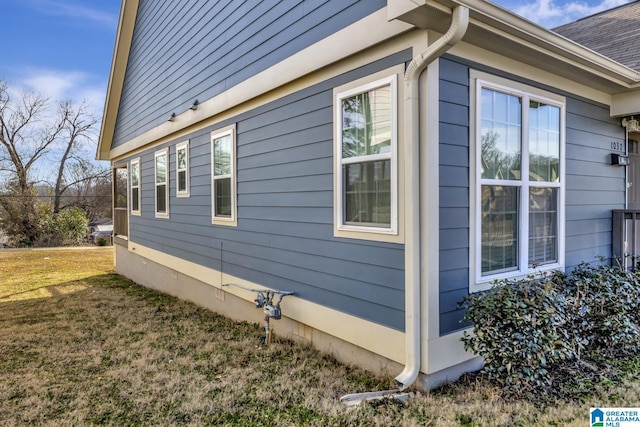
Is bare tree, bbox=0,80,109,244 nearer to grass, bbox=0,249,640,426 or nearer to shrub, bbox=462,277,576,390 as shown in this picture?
grass, bbox=0,249,640,426

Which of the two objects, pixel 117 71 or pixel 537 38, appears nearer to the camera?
pixel 537 38

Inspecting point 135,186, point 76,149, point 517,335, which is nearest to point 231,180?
point 517,335

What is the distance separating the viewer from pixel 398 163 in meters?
3.31

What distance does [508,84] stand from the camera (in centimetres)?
377

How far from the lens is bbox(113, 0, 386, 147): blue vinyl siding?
14.0 feet

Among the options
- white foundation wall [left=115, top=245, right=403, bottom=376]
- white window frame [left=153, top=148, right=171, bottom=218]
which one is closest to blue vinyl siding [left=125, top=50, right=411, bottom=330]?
white foundation wall [left=115, top=245, right=403, bottom=376]

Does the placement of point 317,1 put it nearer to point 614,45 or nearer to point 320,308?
point 320,308

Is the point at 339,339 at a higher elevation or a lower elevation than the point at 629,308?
lower

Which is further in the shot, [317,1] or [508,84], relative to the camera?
[317,1]

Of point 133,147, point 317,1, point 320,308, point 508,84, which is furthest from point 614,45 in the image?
point 133,147

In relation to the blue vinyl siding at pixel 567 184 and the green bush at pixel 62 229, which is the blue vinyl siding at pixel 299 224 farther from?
the green bush at pixel 62 229

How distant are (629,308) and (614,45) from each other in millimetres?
4430

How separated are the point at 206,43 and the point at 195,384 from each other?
5300 mm

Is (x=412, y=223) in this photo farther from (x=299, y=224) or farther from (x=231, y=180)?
(x=231, y=180)
